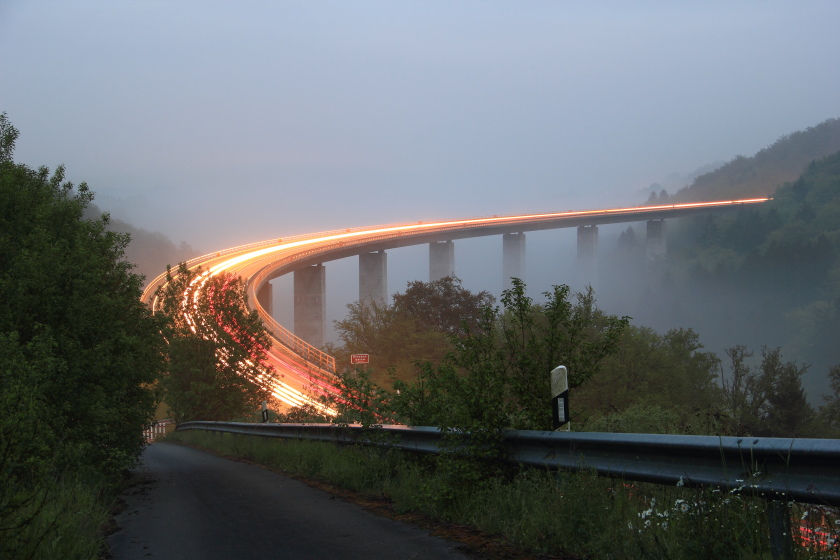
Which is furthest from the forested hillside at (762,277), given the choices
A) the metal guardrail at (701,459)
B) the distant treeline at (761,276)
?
the metal guardrail at (701,459)

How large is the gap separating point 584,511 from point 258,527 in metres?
3.75

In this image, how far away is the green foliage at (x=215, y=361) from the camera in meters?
34.4

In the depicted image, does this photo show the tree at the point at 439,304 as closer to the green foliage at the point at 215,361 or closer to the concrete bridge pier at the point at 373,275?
the concrete bridge pier at the point at 373,275

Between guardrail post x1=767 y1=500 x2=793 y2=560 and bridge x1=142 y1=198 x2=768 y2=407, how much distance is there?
50.2 m

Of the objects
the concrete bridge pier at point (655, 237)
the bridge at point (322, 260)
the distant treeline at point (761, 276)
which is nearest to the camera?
the bridge at point (322, 260)

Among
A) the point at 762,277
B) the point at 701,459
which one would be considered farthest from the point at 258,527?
the point at 762,277

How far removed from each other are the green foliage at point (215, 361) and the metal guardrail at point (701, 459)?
28.5 metres

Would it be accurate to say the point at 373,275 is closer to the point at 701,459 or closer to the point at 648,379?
the point at 648,379

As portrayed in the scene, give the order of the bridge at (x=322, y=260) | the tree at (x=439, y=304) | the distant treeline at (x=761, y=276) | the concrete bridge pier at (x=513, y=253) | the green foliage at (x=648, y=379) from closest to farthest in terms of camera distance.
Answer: the green foliage at (x=648, y=379)
the bridge at (x=322, y=260)
the tree at (x=439, y=304)
the concrete bridge pier at (x=513, y=253)
the distant treeline at (x=761, y=276)

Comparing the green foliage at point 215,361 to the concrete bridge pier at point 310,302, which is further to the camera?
the concrete bridge pier at point 310,302

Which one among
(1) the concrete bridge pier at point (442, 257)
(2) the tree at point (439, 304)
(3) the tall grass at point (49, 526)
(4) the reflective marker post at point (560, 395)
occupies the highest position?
(1) the concrete bridge pier at point (442, 257)

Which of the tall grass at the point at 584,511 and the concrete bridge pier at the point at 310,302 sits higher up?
the concrete bridge pier at the point at 310,302

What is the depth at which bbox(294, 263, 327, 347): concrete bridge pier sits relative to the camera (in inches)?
3875

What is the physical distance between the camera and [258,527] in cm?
840
